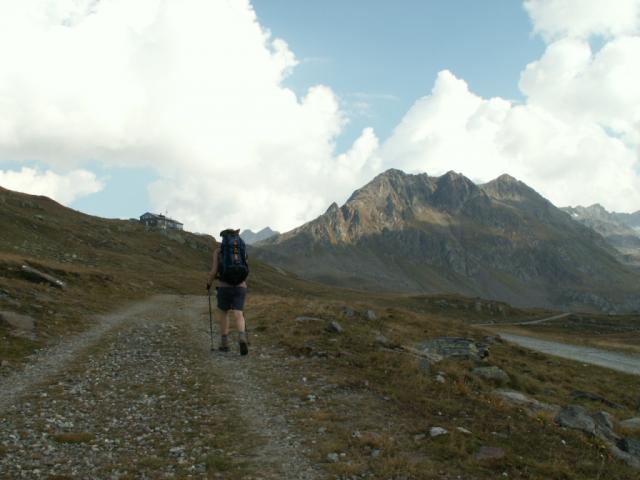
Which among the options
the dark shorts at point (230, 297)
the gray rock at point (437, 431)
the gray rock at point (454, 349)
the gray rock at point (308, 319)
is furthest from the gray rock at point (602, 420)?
the gray rock at point (308, 319)

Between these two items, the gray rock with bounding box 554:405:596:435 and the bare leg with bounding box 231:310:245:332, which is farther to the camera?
Result: the bare leg with bounding box 231:310:245:332

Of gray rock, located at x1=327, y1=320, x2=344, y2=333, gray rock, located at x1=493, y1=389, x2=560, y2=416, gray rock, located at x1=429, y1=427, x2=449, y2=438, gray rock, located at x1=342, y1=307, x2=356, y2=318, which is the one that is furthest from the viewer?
gray rock, located at x1=342, y1=307, x2=356, y2=318

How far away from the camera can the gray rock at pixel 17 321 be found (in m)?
19.5

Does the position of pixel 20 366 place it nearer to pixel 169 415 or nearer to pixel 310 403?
pixel 169 415

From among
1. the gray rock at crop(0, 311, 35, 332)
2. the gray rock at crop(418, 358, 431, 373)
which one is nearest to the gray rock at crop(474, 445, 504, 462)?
the gray rock at crop(418, 358, 431, 373)

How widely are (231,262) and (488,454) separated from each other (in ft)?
33.5

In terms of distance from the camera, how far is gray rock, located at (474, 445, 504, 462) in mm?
9062

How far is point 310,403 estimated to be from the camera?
39.5 ft

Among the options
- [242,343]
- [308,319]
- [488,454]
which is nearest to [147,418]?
[242,343]

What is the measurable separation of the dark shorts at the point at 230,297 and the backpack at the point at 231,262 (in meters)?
0.28

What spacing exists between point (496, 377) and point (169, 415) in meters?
13.3

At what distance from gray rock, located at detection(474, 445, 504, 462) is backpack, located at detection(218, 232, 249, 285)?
9.79 metres

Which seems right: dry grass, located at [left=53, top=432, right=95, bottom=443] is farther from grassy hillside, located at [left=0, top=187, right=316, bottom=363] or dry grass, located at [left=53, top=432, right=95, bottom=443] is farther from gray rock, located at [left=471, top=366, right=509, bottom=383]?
gray rock, located at [left=471, top=366, right=509, bottom=383]

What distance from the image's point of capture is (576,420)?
12398 millimetres
